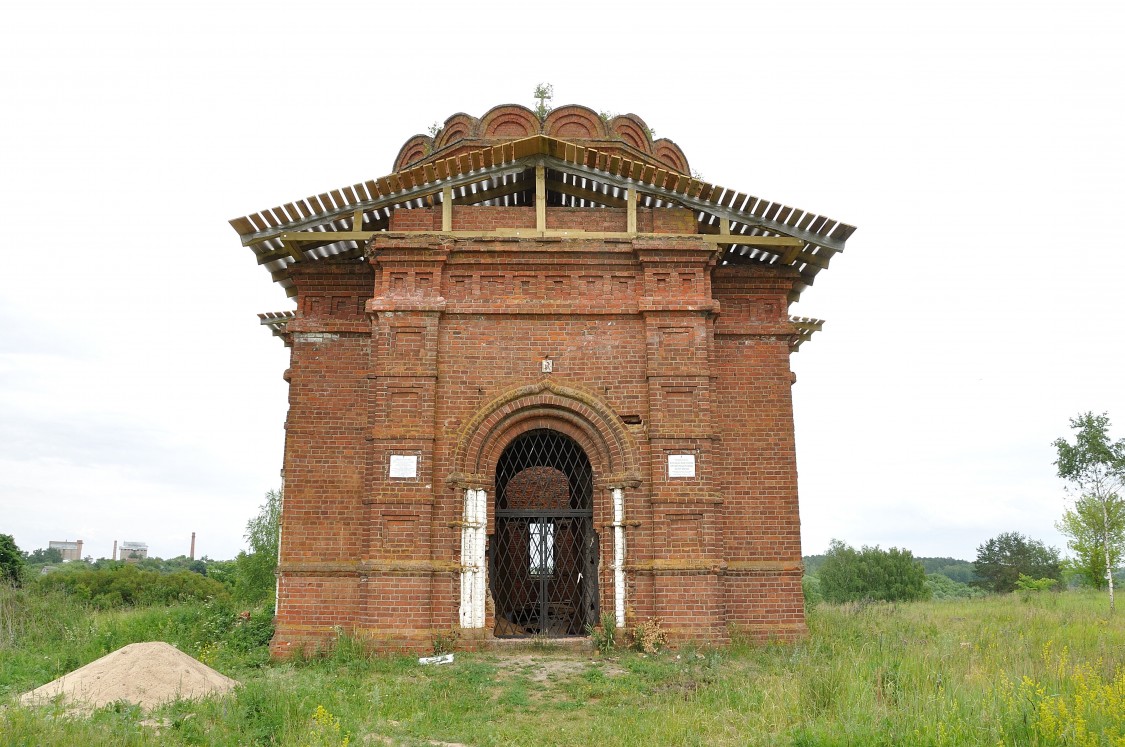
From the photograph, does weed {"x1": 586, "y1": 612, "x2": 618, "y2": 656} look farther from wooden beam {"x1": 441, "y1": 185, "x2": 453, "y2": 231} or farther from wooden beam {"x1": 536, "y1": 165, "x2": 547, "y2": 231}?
wooden beam {"x1": 441, "y1": 185, "x2": 453, "y2": 231}

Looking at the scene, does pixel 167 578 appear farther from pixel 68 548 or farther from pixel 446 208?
pixel 68 548

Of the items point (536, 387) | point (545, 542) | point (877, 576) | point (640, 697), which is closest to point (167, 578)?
point (545, 542)

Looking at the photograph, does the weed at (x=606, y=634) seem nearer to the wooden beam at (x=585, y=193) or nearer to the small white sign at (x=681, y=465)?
the small white sign at (x=681, y=465)

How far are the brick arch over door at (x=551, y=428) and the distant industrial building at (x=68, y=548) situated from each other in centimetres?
10172

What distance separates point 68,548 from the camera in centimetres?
10281

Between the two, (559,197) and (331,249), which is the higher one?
(559,197)

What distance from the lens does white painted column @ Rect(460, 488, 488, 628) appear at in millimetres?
10211

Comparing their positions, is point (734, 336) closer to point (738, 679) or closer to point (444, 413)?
point (444, 413)

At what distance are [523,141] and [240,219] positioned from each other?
400 cm

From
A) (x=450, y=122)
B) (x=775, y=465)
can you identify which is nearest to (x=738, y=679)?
(x=775, y=465)

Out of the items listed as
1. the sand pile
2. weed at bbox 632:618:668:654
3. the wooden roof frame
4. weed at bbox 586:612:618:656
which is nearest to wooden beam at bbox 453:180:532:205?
the wooden roof frame

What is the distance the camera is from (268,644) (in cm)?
1108

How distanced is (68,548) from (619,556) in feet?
374

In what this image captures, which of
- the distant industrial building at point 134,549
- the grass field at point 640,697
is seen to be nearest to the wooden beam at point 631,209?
the grass field at point 640,697
